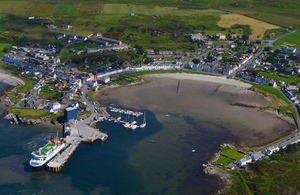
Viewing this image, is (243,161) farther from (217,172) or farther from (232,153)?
(217,172)

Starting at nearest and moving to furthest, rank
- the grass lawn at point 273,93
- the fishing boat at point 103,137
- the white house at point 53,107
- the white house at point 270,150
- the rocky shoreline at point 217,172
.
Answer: the rocky shoreline at point 217,172
the white house at point 270,150
the fishing boat at point 103,137
the white house at point 53,107
the grass lawn at point 273,93

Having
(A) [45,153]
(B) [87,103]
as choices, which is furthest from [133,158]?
(B) [87,103]

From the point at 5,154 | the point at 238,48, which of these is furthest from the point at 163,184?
the point at 238,48

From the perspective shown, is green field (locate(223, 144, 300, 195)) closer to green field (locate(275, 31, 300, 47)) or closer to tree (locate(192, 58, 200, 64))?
tree (locate(192, 58, 200, 64))

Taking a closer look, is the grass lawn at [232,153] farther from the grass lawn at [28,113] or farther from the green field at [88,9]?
the green field at [88,9]

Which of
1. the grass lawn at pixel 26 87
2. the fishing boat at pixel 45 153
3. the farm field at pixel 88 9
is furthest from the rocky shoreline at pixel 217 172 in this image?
the farm field at pixel 88 9

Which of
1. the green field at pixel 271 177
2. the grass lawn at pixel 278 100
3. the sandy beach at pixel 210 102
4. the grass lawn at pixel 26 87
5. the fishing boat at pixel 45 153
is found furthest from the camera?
the grass lawn at pixel 26 87

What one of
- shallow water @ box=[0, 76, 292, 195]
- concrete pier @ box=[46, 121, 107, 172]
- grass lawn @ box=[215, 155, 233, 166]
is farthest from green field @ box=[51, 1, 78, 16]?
grass lawn @ box=[215, 155, 233, 166]

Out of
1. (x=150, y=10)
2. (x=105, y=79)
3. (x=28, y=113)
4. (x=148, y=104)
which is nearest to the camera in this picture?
(x=28, y=113)

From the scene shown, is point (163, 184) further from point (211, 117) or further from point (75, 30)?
point (75, 30)
